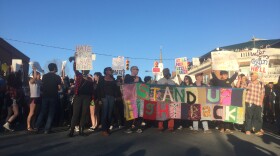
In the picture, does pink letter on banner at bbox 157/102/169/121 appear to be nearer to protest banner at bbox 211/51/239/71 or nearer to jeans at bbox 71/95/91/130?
jeans at bbox 71/95/91/130

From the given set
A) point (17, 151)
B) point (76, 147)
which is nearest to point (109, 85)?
point (76, 147)

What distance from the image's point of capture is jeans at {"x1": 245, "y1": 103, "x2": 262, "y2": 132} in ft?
36.5

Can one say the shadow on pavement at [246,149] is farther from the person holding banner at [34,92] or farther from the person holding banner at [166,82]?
the person holding banner at [34,92]

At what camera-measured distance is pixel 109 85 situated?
10391 mm

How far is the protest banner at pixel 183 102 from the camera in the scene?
1131cm

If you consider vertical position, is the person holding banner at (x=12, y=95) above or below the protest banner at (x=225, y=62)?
below

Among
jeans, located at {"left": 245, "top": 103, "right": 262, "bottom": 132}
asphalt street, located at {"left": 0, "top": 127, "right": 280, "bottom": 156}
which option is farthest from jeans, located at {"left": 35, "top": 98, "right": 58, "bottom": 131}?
jeans, located at {"left": 245, "top": 103, "right": 262, "bottom": 132}

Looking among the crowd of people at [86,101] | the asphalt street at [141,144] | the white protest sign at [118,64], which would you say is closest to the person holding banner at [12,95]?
the crowd of people at [86,101]

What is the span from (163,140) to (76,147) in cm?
237

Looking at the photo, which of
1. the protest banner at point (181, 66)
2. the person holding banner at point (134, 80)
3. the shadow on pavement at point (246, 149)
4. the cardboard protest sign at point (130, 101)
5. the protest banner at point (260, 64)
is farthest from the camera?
the protest banner at point (181, 66)

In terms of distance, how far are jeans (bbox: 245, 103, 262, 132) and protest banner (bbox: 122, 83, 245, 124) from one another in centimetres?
18

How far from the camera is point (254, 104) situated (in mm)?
11102

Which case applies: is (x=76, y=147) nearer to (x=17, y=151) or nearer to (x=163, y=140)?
(x=17, y=151)

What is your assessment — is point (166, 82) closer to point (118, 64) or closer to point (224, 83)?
point (224, 83)
